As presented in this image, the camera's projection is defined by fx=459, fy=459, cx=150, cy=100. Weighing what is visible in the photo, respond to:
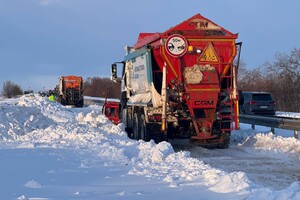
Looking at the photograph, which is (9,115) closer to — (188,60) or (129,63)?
(129,63)

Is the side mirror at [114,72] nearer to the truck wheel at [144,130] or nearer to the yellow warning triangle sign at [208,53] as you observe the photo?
the truck wheel at [144,130]

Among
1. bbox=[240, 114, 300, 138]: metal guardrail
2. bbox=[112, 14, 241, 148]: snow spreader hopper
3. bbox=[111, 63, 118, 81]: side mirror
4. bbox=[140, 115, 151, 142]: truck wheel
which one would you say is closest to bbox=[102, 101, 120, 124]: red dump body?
bbox=[111, 63, 118, 81]: side mirror

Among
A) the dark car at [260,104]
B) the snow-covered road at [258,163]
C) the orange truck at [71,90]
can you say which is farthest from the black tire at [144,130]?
the orange truck at [71,90]

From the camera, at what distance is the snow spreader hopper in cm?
1339

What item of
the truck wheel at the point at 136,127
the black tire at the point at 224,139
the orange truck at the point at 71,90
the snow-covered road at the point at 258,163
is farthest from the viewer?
the orange truck at the point at 71,90

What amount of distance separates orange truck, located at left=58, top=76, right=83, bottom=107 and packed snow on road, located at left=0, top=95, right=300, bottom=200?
29.9 meters

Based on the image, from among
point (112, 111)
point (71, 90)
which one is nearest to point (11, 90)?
point (71, 90)

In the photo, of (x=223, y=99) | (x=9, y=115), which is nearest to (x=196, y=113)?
(x=223, y=99)

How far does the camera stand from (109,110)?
2194 cm

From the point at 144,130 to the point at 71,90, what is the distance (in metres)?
32.2

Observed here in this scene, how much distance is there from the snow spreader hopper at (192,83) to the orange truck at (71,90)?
31.9 meters

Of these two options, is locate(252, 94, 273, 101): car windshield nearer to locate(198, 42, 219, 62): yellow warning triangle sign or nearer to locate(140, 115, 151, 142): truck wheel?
locate(140, 115, 151, 142): truck wheel

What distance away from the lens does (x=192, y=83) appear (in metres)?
13.5

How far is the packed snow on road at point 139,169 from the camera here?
653cm
